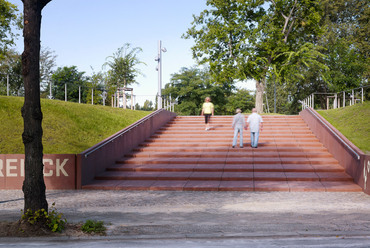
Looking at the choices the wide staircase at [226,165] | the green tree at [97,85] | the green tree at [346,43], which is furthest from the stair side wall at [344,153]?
the green tree at [346,43]

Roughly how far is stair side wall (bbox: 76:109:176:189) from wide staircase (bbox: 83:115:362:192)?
29 cm

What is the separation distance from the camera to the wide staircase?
464 inches

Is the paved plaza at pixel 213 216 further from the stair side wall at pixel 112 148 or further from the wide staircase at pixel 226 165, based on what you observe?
the stair side wall at pixel 112 148

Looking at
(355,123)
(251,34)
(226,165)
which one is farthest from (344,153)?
(251,34)

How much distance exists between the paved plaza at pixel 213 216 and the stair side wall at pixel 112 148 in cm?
98

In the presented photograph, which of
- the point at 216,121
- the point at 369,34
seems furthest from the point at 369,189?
the point at 369,34

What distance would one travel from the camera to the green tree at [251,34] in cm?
3262

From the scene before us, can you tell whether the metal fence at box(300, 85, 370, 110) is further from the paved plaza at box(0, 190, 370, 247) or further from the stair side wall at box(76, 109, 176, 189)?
the paved plaza at box(0, 190, 370, 247)

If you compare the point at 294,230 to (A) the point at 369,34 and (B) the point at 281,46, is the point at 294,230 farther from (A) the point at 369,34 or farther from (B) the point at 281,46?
(A) the point at 369,34

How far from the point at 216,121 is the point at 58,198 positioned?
512 inches

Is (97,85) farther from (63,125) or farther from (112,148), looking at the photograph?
(112,148)

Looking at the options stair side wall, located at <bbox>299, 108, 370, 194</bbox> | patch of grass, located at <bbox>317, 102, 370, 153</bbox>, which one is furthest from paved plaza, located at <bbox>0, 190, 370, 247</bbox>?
patch of grass, located at <bbox>317, 102, 370, 153</bbox>

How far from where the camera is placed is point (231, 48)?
112ft

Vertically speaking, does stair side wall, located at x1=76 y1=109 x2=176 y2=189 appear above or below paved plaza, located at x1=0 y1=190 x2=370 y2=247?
above
